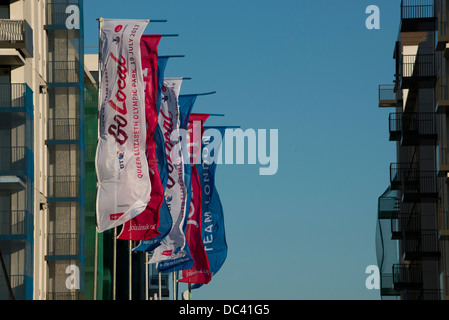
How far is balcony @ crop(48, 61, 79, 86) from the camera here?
52.4 m

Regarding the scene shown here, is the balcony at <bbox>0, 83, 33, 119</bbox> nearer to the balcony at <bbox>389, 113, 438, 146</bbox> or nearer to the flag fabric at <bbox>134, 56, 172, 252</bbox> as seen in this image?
the flag fabric at <bbox>134, 56, 172, 252</bbox>

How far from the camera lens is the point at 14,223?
44969 millimetres

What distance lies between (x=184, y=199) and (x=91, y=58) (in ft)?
70.1

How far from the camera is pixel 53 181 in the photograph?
52469mm

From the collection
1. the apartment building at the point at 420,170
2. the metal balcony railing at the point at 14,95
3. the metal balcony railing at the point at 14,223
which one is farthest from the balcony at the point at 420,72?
the metal balcony railing at the point at 14,223

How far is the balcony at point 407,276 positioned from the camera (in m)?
65.2

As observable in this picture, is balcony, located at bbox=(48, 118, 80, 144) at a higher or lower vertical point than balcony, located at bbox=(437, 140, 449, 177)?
higher

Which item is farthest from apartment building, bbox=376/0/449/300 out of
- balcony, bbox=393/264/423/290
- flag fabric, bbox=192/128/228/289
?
flag fabric, bbox=192/128/228/289

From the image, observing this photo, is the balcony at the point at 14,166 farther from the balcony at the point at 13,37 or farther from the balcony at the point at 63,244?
the balcony at the point at 63,244

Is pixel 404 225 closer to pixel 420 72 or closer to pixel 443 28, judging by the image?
pixel 420 72

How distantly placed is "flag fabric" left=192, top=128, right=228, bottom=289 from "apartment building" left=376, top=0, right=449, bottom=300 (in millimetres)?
9294
